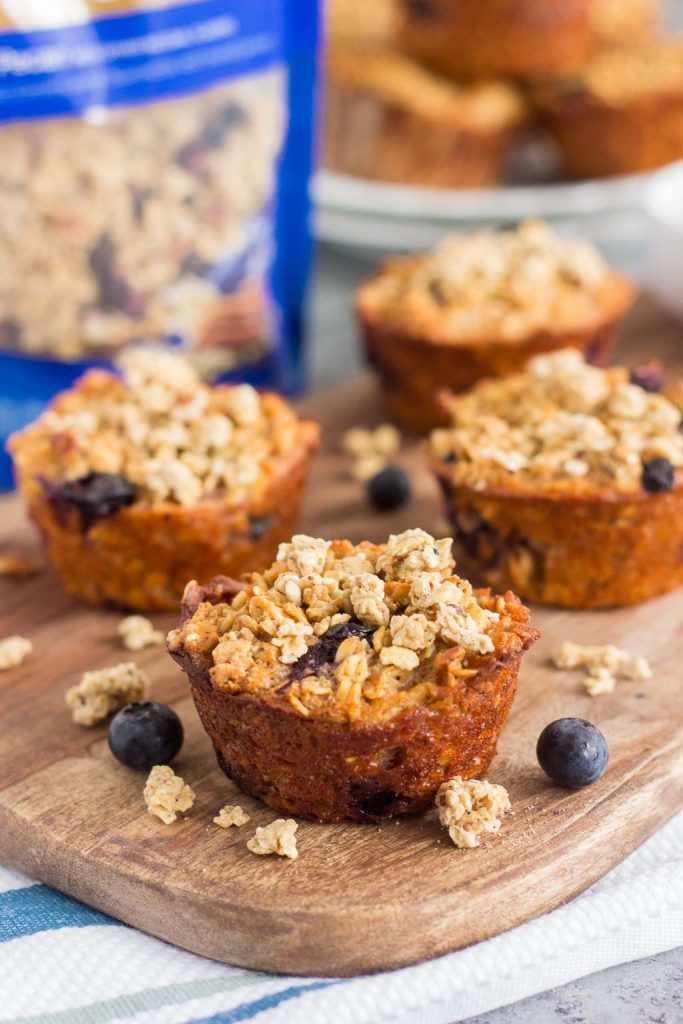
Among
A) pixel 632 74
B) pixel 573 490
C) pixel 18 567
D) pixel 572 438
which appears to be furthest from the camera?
pixel 632 74

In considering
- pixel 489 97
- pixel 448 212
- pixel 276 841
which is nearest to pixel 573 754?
pixel 276 841

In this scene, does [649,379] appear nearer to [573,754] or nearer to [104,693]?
[573,754]

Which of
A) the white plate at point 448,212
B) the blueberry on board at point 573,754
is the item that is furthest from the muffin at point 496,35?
the blueberry on board at point 573,754

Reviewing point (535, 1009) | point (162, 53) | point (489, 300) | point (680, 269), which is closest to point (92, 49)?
point (162, 53)

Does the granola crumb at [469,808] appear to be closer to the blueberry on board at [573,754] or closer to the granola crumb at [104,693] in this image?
the blueberry on board at [573,754]

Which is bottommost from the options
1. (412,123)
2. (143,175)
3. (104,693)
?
(104,693)

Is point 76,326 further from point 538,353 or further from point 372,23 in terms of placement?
point 372,23
